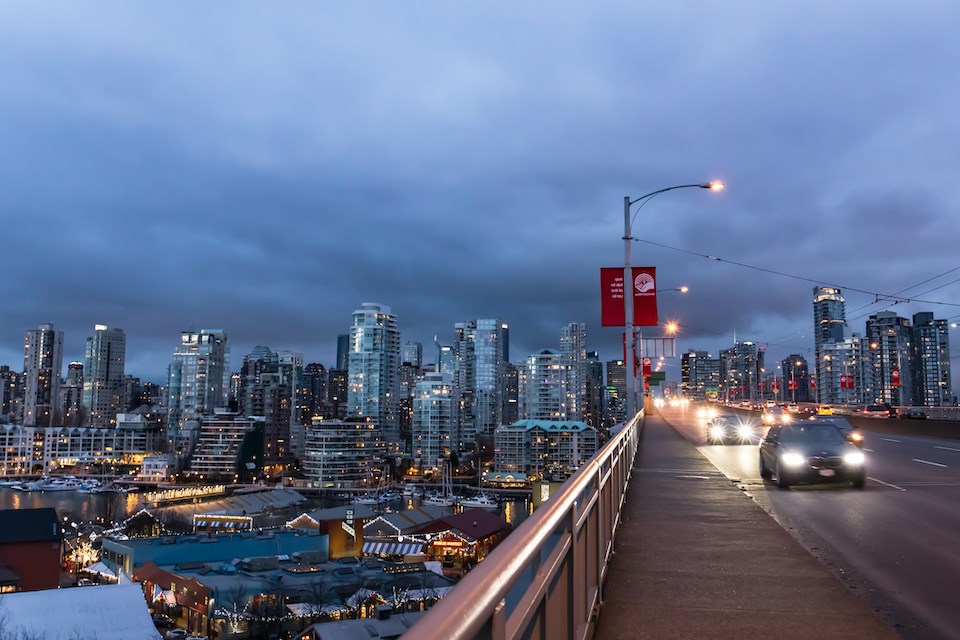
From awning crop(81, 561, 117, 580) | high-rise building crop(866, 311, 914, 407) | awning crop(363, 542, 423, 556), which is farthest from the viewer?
high-rise building crop(866, 311, 914, 407)

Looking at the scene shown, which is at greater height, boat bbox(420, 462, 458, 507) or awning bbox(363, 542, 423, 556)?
awning bbox(363, 542, 423, 556)

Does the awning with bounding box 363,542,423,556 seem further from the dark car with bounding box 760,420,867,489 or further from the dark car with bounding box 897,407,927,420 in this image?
the dark car with bounding box 760,420,867,489

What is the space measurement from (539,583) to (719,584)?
512 centimetres

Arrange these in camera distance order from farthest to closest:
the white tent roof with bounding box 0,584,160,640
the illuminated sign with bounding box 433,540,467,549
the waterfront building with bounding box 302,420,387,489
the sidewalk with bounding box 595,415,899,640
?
1. the waterfront building with bounding box 302,420,387,489
2. the illuminated sign with bounding box 433,540,467,549
3. the white tent roof with bounding box 0,584,160,640
4. the sidewalk with bounding box 595,415,899,640

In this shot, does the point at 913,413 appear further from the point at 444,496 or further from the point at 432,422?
the point at 432,422

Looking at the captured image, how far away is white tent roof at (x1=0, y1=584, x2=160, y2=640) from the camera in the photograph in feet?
70.7

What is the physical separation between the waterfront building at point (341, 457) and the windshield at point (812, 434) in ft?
414

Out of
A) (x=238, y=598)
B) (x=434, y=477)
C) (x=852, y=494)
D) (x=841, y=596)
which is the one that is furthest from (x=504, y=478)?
(x=841, y=596)

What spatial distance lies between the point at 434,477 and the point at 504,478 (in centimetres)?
2365

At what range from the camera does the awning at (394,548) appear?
5847 centimetres

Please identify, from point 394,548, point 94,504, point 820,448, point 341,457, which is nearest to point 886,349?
point 341,457

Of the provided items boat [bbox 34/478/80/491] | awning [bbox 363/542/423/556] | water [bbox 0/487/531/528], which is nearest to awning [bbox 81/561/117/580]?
awning [bbox 363/542/423/556]

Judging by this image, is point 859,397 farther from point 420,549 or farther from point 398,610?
point 398,610

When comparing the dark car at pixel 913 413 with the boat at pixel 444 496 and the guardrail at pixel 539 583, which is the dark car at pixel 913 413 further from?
the boat at pixel 444 496
